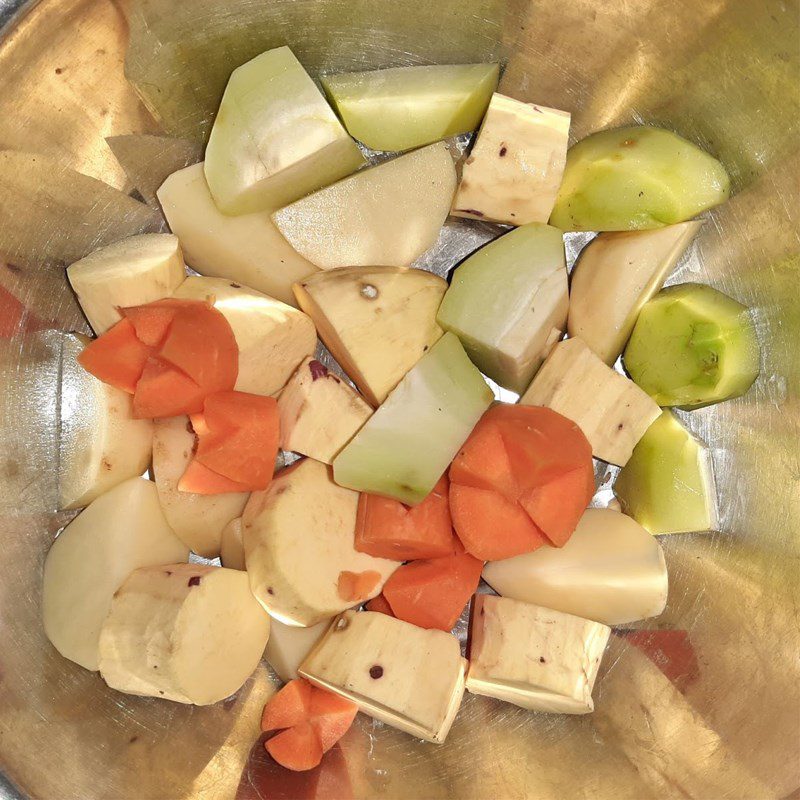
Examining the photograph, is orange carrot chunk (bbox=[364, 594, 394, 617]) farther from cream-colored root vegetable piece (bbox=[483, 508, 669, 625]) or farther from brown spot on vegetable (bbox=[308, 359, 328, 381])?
brown spot on vegetable (bbox=[308, 359, 328, 381])

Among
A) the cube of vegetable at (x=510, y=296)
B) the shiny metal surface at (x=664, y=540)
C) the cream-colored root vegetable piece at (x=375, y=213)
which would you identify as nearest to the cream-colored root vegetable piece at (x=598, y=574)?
the shiny metal surface at (x=664, y=540)

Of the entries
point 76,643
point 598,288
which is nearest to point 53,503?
point 76,643

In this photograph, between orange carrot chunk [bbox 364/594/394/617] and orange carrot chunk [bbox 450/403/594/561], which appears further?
orange carrot chunk [bbox 364/594/394/617]

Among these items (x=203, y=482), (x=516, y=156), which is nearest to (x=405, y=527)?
(x=203, y=482)

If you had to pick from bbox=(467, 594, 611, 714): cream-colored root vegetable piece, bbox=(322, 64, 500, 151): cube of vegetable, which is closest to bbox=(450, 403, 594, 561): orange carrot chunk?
bbox=(467, 594, 611, 714): cream-colored root vegetable piece

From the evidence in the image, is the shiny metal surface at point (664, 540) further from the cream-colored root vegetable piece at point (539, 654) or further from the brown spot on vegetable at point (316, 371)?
the brown spot on vegetable at point (316, 371)

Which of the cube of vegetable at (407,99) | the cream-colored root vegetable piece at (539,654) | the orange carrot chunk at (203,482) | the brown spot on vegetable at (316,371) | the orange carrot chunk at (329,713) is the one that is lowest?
the orange carrot chunk at (329,713)

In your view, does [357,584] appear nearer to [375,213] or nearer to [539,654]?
[539,654]
